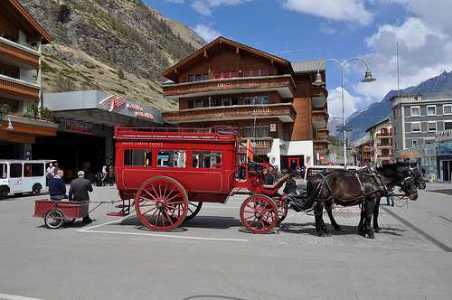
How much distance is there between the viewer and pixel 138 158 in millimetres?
14484

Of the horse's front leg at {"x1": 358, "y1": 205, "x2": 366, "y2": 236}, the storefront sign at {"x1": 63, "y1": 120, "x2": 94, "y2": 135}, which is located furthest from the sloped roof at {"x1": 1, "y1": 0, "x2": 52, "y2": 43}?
the horse's front leg at {"x1": 358, "y1": 205, "x2": 366, "y2": 236}

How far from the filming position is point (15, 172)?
93.2 ft

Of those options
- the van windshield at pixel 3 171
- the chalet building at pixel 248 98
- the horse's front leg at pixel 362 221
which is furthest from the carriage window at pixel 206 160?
the chalet building at pixel 248 98

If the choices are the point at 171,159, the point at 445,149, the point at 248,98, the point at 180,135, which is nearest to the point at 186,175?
the point at 171,159

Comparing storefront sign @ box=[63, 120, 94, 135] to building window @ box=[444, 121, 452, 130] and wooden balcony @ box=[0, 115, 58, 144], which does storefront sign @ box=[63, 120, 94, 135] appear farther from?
building window @ box=[444, 121, 452, 130]

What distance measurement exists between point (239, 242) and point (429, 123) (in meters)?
88.3

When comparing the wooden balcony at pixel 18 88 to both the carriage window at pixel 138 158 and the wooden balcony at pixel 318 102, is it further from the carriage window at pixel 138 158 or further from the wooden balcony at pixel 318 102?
the wooden balcony at pixel 318 102

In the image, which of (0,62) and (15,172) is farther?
(0,62)

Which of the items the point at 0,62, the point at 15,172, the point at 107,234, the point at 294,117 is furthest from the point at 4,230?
the point at 294,117

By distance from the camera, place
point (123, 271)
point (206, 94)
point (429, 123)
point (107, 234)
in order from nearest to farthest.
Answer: point (123, 271)
point (107, 234)
point (206, 94)
point (429, 123)

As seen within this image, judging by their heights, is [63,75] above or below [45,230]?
above

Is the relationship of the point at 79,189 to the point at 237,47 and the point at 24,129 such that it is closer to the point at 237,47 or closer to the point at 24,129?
the point at 24,129

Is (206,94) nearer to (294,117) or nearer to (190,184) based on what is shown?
(294,117)

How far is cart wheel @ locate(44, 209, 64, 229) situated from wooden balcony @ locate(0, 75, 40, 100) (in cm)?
2590
